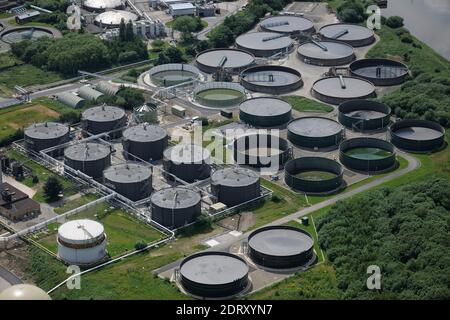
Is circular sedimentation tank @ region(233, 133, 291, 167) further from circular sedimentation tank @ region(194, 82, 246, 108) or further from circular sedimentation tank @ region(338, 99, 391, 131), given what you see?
circular sedimentation tank @ region(194, 82, 246, 108)

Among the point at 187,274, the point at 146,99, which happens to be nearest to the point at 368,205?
the point at 187,274

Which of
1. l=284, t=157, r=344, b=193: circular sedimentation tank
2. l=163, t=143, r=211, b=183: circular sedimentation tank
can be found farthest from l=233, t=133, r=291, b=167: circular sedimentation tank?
l=163, t=143, r=211, b=183: circular sedimentation tank

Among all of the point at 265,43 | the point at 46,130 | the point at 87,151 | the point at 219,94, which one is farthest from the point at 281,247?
the point at 265,43

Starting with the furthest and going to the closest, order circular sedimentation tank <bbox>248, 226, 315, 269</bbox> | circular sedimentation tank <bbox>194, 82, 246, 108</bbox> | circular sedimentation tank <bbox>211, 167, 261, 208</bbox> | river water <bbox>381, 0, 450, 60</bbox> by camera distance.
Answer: river water <bbox>381, 0, 450, 60</bbox>
circular sedimentation tank <bbox>194, 82, 246, 108</bbox>
circular sedimentation tank <bbox>211, 167, 261, 208</bbox>
circular sedimentation tank <bbox>248, 226, 315, 269</bbox>

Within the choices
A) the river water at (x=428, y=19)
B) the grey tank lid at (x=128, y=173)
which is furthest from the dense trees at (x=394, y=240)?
the river water at (x=428, y=19)

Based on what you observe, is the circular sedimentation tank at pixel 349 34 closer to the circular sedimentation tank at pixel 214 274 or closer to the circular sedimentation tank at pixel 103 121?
the circular sedimentation tank at pixel 103 121

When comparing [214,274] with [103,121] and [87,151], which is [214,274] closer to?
[87,151]
